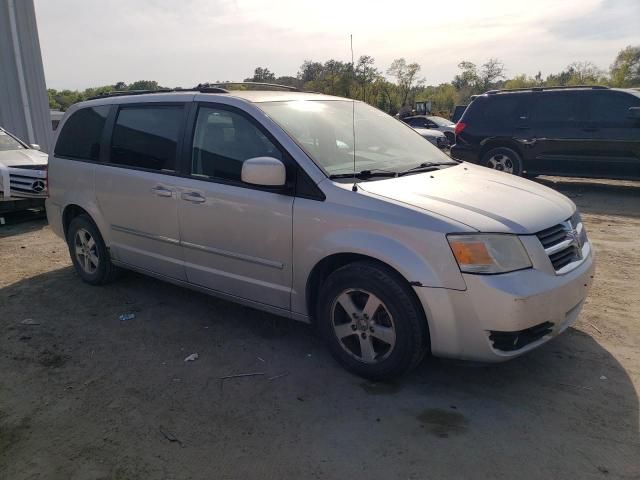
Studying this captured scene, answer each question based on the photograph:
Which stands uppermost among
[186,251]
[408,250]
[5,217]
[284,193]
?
[284,193]

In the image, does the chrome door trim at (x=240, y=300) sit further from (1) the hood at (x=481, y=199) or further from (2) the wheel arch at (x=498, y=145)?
(2) the wheel arch at (x=498, y=145)

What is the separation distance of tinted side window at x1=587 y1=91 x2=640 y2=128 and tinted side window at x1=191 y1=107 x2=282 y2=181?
7.97m

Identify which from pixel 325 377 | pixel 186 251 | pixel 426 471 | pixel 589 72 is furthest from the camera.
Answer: pixel 589 72

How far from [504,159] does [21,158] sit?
28.6 ft

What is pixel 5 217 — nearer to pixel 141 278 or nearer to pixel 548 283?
pixel 141 278

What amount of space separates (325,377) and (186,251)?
1535 mm

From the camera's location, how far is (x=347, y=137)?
386cm

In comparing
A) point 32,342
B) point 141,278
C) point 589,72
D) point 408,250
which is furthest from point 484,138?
point 589,72

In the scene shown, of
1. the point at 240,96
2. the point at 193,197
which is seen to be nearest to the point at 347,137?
the point at 240,96

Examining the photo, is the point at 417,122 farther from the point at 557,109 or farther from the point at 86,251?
the point at 86,251

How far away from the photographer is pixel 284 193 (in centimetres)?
343

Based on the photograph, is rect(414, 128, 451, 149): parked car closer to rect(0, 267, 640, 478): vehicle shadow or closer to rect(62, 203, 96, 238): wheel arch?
rect(62, 203, 96, 238): wheel arch

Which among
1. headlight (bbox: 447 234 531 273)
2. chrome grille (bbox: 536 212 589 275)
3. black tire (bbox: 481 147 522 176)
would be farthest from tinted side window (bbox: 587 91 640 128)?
headlight (bbox: 447 234 531 273)

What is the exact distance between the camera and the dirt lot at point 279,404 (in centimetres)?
254
